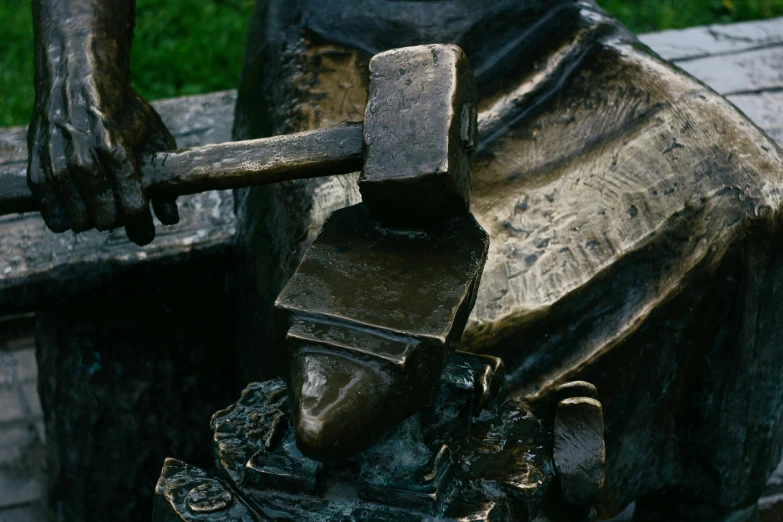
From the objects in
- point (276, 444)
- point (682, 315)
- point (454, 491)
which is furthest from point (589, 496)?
point (682, 315)

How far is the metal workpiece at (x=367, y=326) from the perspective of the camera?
1.44m

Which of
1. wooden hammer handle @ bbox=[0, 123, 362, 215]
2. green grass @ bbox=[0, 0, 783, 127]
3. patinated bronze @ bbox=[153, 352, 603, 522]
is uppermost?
wooden hammer handle @ bbox=[0, 123, 362, 215]

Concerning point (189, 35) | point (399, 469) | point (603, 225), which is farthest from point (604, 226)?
point (189, 35)

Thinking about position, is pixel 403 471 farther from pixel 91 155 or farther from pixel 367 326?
pixel 91 155

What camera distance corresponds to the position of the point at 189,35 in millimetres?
5914

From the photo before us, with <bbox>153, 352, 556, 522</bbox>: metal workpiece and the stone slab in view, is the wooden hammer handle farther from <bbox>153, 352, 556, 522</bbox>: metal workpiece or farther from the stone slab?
the stone slab

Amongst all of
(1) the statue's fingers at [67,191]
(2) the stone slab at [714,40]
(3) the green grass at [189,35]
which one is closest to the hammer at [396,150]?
(1) the statue's fingers at [67,191]

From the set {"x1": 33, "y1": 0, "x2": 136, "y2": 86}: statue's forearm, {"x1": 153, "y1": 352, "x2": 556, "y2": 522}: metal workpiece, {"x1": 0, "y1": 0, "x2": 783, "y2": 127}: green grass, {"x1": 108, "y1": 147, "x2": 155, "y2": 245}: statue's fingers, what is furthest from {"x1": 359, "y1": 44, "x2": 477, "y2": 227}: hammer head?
{"x1": 0, "y1": 0, "x2": 783, "y2": 127}: green grass

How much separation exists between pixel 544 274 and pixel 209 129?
58.7 inches

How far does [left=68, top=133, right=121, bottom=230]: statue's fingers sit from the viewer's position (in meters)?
1.97

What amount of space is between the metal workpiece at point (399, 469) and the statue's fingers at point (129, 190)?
0.42m

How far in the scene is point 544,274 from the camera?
7.53 feet

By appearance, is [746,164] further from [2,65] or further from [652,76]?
[2,65]

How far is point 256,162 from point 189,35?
431 centimetres
